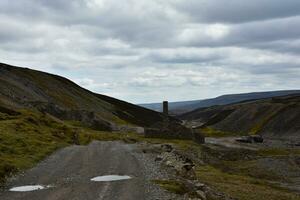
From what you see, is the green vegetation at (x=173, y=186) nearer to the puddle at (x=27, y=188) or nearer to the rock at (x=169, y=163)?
the puddle at (x=27, y=188)

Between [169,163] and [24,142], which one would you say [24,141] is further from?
[169,163]

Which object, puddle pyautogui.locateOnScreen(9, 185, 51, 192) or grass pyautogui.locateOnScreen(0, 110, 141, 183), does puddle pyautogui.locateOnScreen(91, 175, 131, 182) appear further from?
grass pyautogui.locateOnScreen(0, 110, 141, 183)

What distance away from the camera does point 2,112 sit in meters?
86.1

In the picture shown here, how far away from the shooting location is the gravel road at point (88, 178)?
28656 mm

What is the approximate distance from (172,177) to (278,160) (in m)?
61.3

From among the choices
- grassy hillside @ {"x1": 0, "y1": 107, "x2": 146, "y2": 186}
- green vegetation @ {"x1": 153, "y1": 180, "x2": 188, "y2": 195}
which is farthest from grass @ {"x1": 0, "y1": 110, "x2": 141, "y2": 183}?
green vegetation @ {"x1": 153, "y1": 180, "x2": 188, "y2": 195}

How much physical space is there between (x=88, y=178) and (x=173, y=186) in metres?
6.96

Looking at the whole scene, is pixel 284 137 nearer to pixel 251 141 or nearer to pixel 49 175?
pixel 251 141

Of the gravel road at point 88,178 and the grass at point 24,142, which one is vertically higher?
the grass at point 24,142

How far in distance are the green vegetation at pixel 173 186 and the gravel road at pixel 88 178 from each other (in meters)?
0.65

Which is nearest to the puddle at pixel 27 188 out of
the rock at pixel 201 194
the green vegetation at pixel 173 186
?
the green vegetation at pixel 173 186

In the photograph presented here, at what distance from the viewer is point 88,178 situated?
114 feet

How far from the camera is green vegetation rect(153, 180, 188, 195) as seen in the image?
30267mm

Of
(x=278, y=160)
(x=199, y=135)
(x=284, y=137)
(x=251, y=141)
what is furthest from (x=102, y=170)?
(x=284, y=137)
